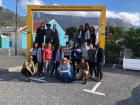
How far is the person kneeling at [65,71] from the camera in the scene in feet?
49.2

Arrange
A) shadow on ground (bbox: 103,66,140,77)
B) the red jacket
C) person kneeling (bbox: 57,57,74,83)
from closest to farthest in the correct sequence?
person kneeling (bbox: 57,57,74,83) → the red jacket → shadow on ground (bbox: 103,66,140,77)

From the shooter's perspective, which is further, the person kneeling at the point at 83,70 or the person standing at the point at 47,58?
the person standing at the point at 47,58

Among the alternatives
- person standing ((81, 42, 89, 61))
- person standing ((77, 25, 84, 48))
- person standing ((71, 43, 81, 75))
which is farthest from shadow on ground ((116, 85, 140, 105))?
person standing ((77, 25, 84, 48))

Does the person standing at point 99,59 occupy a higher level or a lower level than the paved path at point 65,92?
higher

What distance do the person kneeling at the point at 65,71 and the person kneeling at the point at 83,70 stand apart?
39cm

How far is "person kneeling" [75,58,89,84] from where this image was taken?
48.7ft

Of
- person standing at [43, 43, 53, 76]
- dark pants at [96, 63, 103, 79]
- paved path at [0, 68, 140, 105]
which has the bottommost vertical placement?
paved path at [0, 68, 140, 105]

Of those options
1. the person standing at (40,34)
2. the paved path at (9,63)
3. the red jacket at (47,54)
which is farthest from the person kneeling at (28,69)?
the paved path at (9,63)

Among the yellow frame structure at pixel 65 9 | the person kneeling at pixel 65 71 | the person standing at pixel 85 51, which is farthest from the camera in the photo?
the yellow frame structure at pixel 65 9

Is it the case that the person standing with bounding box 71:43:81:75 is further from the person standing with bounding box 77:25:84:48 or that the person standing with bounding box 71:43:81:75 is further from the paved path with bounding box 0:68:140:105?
the paved path with bounding box 0:68:140:105

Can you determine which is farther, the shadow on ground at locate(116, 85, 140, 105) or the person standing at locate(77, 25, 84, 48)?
the person standing at locate(77, 25, 84, 48)

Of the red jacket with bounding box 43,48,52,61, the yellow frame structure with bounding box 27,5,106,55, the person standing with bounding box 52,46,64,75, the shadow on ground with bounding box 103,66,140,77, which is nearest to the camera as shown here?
the person standing with bounding box 52,46,64,75

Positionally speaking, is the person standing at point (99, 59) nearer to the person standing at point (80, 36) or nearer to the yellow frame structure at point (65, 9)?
the person standing at point (80, 36)

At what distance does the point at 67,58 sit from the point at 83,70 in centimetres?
134
